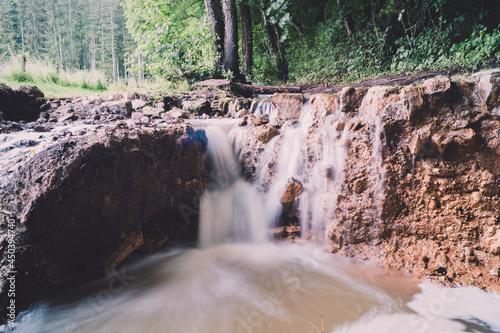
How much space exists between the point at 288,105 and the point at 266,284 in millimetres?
3179

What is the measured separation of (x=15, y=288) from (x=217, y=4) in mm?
9765

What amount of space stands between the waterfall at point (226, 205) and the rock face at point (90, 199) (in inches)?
8.5

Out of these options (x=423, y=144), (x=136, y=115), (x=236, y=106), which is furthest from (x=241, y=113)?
(x=423, y=144)

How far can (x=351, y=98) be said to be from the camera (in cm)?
347

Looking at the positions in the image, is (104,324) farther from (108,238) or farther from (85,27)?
(85,27)

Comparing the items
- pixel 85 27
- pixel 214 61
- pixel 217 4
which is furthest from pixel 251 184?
pixel 85 27

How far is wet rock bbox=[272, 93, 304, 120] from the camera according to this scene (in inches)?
183

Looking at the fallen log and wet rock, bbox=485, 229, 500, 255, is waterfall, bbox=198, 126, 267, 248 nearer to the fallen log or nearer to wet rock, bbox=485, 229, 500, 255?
wet rock, bbox=485, 229, 500, 255

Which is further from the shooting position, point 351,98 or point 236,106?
point 236,106

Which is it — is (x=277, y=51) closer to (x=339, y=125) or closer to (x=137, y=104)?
(x=137, y=104)

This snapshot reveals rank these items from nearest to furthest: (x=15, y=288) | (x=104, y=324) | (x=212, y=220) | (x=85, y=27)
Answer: (x=15, y=288)
(x=104, y=324)
(x=212, y=220)
(x=85, y=27)

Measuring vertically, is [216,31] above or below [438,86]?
above

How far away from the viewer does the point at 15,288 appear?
2240 millimetres

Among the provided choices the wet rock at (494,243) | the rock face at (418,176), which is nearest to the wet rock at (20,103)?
the rock face at (418,176)
